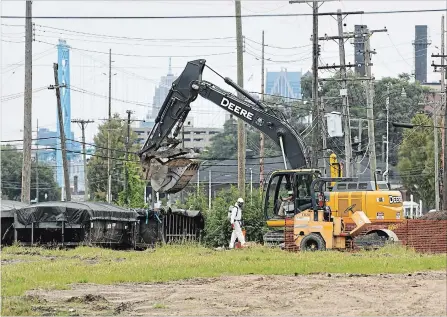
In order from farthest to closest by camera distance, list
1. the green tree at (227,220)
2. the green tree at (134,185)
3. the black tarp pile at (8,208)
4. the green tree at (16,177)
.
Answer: the green tree at (16,177) < the green tree at (134,185) < the green tree at (227,220) < the black tarp pile at (8,208)

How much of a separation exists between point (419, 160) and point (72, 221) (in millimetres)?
54513

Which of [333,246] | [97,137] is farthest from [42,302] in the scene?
[97,137]

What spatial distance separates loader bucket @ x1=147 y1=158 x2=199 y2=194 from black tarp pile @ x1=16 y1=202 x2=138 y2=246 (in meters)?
4.93

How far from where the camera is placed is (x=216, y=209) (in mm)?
42750

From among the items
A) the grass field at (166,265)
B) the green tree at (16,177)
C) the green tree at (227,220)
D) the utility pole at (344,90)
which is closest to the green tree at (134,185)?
the utility pole at (344,90)

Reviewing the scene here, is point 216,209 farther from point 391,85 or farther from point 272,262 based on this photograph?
point 391,85

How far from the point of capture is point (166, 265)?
27.1 meters

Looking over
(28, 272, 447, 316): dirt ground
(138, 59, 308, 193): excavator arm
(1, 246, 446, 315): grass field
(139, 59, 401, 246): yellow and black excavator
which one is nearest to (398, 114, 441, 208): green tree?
(139, 59, 401, 246): yellow and black excavator

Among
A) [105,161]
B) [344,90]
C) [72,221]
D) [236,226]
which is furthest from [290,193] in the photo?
[105,161]

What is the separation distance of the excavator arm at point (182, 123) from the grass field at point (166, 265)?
9.17ft

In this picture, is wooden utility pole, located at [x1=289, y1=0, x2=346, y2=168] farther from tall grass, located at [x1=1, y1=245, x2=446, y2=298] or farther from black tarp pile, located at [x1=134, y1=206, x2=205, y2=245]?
tall grass, located at [x1=1, y1=245, x2=446, y2=298]

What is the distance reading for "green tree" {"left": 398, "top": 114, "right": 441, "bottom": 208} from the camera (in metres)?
83.9

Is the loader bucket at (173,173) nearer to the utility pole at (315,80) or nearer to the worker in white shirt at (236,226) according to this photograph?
the worker in white shirt at (236,226)

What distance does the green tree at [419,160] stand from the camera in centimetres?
8388
